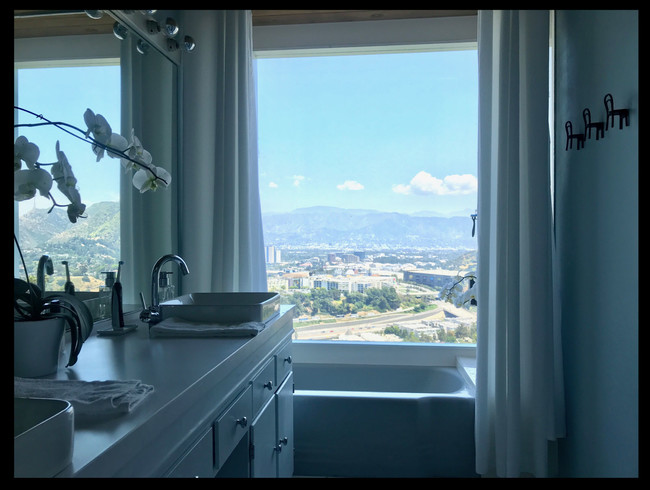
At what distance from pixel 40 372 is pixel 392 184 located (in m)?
2.02

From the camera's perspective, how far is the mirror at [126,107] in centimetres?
128

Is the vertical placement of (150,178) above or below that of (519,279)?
above

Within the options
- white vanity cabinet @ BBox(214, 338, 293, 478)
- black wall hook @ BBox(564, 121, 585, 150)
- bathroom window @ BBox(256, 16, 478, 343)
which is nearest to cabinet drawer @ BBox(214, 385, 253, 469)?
white vanity cabinet @ BBox(214, 338, 293, 478)

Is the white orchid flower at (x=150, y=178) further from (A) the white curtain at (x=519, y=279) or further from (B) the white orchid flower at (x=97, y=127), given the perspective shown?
(A) the white curtain at (x=519, y=279)

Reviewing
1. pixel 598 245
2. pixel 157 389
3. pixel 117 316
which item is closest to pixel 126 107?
pixel 117 316

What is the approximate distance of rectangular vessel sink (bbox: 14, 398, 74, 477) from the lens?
495 mm

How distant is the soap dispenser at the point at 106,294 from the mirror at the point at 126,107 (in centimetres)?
3

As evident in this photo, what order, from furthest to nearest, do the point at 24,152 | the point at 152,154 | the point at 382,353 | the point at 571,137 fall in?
the point at 382,353, the point at 152,154, the point at 571,137, the point at 24,152

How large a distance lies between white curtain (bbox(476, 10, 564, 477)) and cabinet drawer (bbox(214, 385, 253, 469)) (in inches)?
46.4

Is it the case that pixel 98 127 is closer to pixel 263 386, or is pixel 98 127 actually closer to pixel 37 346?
pixel 37 346

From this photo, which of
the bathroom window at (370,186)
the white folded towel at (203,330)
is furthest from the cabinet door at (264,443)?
the bathroom window at (370,186)

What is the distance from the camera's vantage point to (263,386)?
1443 millimetres

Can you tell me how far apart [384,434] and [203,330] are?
3.74 feet
